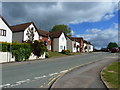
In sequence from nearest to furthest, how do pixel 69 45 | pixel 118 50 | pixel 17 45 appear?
pixel 17 45 < pixel 118 50 < pixel 69 45

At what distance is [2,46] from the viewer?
65.2ft

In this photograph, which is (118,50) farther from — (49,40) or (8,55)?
(8,55)

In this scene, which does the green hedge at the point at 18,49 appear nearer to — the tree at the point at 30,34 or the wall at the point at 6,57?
the wall at the point at 6,57

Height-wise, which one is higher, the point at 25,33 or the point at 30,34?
the point at 25,33

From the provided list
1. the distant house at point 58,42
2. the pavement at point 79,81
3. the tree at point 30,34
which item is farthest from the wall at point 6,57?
the distant house at point 58,42

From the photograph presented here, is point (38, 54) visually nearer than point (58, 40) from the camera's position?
Yes

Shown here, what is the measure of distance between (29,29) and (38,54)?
34.7 ft

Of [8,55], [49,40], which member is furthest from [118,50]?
[8,55]

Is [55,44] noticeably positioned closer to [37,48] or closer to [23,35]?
[23,35]

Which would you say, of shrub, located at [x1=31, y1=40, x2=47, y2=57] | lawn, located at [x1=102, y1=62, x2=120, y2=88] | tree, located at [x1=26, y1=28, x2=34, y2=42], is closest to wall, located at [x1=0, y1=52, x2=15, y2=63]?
shrub, located at [x1=31, y1=40, x2=47, y2=57]

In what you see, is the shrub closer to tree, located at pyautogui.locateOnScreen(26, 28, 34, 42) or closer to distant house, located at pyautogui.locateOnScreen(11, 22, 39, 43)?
distant house, located at pyautogui.locateOnScreen(11, 22, 39, 43)

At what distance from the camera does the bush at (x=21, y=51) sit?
21.1 m

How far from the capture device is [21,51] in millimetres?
21703

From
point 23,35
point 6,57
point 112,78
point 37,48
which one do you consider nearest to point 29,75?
point 112,78
